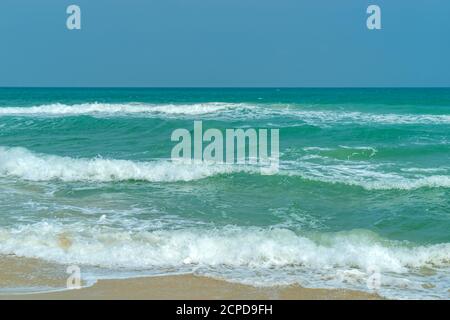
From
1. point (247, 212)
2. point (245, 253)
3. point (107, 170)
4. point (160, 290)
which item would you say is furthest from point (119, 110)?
point (160, 290)

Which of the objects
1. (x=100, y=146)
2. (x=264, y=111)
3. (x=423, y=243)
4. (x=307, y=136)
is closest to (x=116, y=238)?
(x=423, y=243)

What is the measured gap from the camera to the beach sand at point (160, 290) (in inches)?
214

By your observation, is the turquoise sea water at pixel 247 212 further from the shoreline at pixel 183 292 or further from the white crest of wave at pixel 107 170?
the shoreline at pixel 183 292

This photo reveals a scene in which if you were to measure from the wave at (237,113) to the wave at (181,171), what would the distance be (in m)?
9.49

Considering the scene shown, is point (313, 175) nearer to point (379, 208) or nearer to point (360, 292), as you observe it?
point (379, 208)

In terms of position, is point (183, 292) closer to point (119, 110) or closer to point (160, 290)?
point (160, 290)

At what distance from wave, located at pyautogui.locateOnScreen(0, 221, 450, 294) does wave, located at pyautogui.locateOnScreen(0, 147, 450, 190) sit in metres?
4.19

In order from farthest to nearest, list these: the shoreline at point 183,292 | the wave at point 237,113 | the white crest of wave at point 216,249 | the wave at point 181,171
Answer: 1. the wave at point 237,113
2. the wave at point 181,171
3. the white crest of wave at point 216,249
4. the shoreline at point 183,292

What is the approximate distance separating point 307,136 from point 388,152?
3897 mm

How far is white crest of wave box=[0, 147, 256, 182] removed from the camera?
40.9 feet

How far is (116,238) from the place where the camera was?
24.3 ft

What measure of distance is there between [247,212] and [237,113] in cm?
1840

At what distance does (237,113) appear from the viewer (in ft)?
89.8

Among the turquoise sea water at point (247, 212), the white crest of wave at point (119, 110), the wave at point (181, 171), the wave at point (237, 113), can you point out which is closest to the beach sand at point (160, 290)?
the turquoise sea water at point (247, 212)
